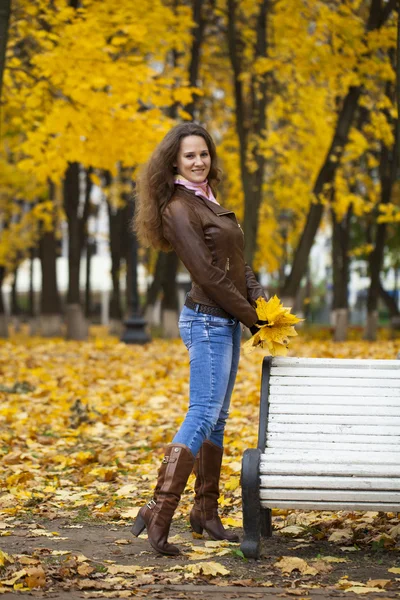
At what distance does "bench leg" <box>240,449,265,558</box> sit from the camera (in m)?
5.16

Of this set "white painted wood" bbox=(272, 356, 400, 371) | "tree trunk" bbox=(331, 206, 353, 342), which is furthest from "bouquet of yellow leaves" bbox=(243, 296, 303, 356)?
"tree trunk" bbox=(331, 206, 353, 342)

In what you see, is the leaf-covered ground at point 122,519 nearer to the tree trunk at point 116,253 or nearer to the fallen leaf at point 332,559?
the fallen leaf at point 332,559

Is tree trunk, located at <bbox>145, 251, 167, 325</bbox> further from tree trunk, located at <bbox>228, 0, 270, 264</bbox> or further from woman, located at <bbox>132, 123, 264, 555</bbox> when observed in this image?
woman, located at <bbox>132, 123, 264, 555</bbox>

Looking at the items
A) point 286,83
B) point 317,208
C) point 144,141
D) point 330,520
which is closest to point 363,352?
point 317,208

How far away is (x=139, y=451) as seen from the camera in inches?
346

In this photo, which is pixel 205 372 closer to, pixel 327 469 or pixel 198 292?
pixel 198 292

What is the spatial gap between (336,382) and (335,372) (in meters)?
0.05

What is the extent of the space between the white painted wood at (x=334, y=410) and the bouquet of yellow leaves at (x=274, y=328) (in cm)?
28

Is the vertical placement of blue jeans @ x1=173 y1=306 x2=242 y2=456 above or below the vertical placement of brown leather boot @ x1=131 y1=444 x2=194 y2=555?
above

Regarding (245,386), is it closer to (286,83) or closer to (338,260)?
(286,83)

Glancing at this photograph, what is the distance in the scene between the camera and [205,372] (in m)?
5.54

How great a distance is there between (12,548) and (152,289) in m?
24.7

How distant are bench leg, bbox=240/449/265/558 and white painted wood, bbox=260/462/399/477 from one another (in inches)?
1.8

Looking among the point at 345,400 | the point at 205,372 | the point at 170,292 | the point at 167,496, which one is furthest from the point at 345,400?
the point at 170,292
